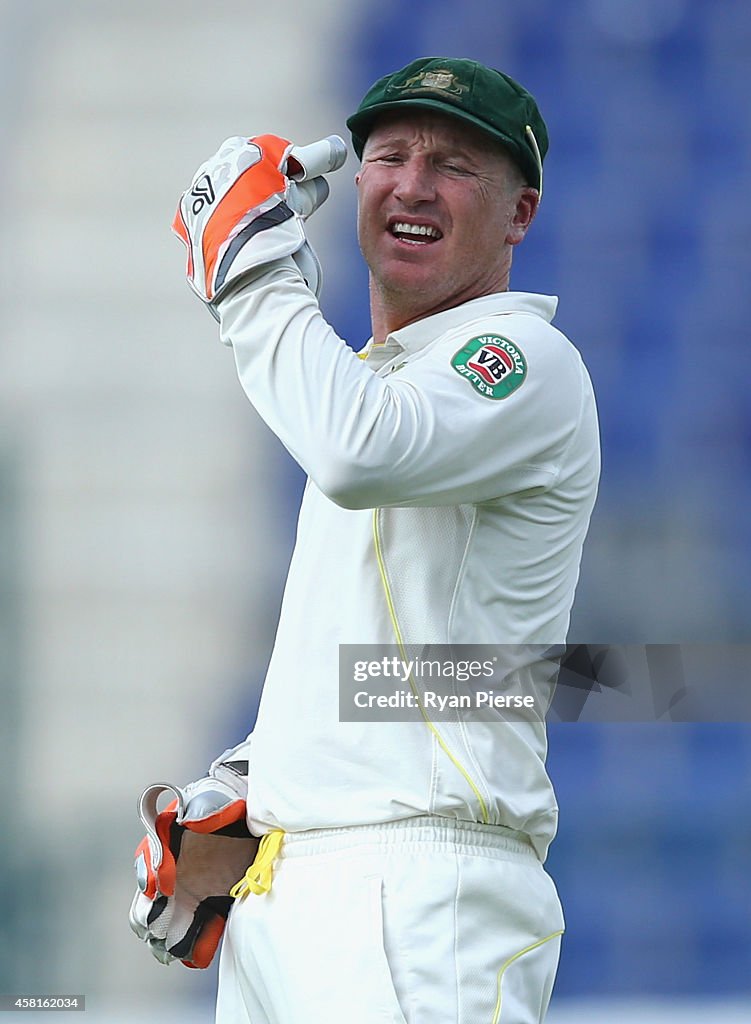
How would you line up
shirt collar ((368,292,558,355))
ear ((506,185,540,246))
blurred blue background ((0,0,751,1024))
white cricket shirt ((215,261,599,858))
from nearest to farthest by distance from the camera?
1. white cricket shirt ((215,261,599,858))
2. shirt collar ((368,292,558,355))
3. ear ((506,185,540,246))
4. blurred blue background ((0,0,751,1024))

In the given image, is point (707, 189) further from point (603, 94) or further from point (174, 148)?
point (174, 148)

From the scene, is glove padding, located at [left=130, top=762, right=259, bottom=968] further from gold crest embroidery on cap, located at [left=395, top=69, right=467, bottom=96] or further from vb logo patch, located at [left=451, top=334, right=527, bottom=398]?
gold crest embroidery on cap, located at [left=395, top=69, right=467, bottom=96]

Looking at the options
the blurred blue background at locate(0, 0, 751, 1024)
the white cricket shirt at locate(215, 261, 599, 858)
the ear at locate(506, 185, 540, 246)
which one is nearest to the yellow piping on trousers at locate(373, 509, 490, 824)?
the white cricket shirt at locate(215, 261, 599, 858)

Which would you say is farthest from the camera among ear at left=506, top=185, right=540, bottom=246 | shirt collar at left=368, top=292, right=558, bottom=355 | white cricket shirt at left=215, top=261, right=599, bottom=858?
ear at left=506, top=185, right=540, bottom=246

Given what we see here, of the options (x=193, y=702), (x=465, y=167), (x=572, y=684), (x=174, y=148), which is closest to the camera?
(x=465, y=167)

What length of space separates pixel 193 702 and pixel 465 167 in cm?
186

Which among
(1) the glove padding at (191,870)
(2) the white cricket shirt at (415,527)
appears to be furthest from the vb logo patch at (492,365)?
(1) the glove padding at (191,870)

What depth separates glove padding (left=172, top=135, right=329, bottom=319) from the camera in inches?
53.0

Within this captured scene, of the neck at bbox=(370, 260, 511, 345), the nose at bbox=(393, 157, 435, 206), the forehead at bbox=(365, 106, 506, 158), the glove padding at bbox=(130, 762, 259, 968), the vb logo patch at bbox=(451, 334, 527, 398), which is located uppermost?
the forehead at bbox=(365, 106, 506, 158)

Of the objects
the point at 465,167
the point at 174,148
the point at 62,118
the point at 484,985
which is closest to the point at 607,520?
the point at 174,148

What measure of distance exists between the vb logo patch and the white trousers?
0.38 metres

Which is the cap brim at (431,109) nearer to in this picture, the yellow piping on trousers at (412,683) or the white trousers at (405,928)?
the yellow piping on trousers at (412,683)

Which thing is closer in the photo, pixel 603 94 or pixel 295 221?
pixel 295 221

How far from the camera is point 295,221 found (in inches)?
54.8
